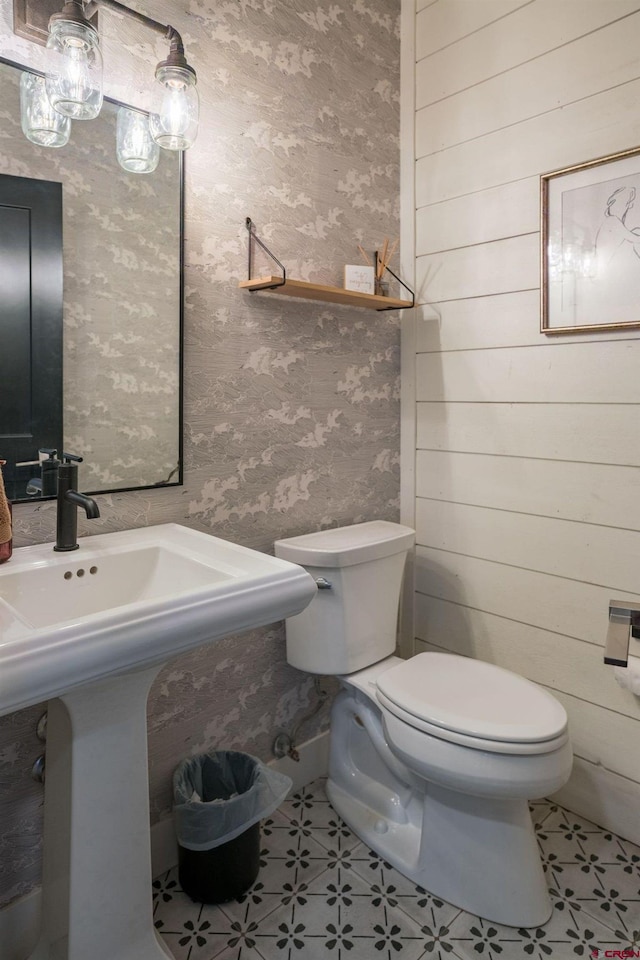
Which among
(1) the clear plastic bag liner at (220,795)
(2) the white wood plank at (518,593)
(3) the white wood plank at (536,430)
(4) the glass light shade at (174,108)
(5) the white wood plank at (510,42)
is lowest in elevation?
(1) the clear plastic bag liner at (220,795)

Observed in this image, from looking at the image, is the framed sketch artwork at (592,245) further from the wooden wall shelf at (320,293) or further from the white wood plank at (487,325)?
the wooden wall shelf at (320,293)

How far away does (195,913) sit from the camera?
140 centimetres

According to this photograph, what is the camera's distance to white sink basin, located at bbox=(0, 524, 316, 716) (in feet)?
2.59

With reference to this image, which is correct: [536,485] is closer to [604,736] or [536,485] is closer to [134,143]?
[604,736]

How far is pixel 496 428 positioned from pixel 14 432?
1350 millimetres

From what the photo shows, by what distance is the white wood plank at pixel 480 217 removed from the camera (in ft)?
5.65

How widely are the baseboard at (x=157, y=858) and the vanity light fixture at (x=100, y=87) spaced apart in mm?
1652

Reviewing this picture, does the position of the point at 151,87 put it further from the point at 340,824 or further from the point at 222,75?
the point at 340,824

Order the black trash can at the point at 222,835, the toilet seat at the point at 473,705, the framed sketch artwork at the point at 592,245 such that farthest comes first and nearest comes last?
1. the framed sketch artwork at the point at 592,245
2. the black trash can at the point at 222,835
3. the toilet seat at the point at 473,705

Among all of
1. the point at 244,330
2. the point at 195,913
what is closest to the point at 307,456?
the point at 244,330

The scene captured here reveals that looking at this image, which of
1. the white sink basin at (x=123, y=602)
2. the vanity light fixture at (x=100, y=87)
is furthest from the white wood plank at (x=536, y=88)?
the white sink basin at (x=123, y=602)

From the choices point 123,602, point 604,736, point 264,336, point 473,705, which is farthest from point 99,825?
point 604,736

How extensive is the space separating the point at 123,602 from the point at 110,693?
256mm

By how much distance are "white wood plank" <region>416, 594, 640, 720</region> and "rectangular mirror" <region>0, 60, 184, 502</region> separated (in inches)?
43.1
